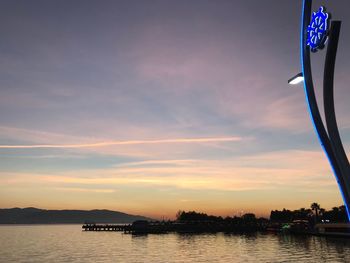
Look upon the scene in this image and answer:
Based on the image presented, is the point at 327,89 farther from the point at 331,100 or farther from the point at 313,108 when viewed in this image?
the point at 313,108

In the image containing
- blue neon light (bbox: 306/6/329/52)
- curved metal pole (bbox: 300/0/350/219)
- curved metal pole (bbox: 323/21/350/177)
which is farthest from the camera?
blue neon light (bbox: 306/6/329/52)

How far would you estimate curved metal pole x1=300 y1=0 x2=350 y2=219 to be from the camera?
1319 centimetres

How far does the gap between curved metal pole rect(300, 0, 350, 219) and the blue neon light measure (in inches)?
12.1

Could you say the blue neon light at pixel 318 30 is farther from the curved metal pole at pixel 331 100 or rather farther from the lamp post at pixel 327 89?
the curved metal pole at pixel 331 100

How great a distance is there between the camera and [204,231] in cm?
19388

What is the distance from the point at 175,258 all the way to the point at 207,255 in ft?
24.3

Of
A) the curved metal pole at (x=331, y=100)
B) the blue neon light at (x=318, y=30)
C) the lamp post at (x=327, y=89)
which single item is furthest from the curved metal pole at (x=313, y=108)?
the blue neon light at (x=318, y=30)

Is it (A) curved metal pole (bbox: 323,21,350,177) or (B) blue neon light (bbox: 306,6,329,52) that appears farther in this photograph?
(B) blue neon light (bbox: 306,6,329,52)

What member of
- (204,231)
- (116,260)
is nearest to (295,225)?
(204,231)

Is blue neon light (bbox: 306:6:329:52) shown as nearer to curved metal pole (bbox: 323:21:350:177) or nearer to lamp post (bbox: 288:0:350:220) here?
lamp post (bbox: 288:0:350:220)

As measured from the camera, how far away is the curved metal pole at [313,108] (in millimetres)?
13188

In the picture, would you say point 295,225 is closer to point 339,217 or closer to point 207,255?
point 339,217

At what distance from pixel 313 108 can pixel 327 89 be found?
2.91ft

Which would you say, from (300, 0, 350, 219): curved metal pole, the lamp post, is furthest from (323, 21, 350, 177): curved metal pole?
(300, 0, 350, 219): curved metal pole
